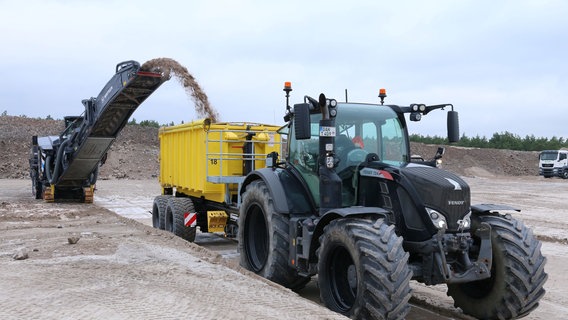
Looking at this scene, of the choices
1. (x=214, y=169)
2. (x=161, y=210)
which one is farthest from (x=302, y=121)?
(x=161, y=210)

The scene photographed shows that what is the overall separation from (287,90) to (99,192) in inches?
776

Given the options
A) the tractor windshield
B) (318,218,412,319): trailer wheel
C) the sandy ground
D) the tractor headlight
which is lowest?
the sandy ground

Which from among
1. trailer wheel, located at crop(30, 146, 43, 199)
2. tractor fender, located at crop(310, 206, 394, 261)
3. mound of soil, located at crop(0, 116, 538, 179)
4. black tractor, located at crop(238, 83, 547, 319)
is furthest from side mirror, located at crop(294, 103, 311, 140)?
mound of soil, located at crop(0, 116, 538, 179)

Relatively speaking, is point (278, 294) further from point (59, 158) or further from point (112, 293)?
point (59, 158)

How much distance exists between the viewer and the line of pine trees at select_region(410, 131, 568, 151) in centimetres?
6075

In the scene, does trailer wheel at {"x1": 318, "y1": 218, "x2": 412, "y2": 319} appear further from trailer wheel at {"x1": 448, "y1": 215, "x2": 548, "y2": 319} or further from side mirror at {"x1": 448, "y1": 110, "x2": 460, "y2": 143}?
side mirror at {"x1": 448, "y1": 110, "x2": 460, "y2": 143}

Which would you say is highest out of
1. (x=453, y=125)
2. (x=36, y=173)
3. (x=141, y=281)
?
(x=453, y=125)

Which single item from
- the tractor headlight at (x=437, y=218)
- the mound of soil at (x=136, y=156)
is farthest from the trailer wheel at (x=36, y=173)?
the tractor headlight at (x=437, y=218)

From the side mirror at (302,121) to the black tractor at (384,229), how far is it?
0.03ft

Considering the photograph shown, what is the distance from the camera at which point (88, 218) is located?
1435cm

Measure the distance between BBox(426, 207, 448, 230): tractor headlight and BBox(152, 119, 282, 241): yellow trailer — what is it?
192 inches

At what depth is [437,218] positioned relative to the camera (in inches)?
221

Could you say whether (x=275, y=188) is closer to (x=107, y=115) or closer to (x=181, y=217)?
(x=181, y=217)

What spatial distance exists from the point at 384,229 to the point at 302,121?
1428 mm
